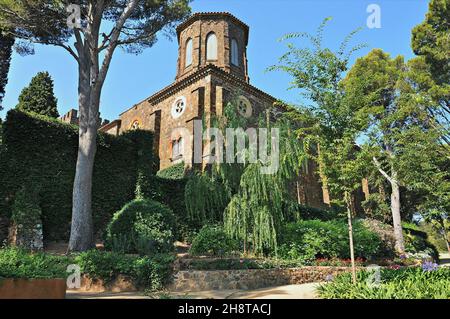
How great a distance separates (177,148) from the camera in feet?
72.8

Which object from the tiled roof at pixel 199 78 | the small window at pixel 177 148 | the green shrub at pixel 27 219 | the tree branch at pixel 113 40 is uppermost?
the tiled roof at pixel 199 78

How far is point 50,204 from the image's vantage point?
13.5 meters

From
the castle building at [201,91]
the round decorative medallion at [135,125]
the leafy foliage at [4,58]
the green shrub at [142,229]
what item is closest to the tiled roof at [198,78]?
the castle building at [201,91]

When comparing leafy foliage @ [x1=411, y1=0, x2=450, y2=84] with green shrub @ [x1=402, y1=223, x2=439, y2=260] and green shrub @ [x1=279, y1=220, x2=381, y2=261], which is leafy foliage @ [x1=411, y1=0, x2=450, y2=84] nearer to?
green shrub @ [x1=402, y1=223, x2=439, y2=260]

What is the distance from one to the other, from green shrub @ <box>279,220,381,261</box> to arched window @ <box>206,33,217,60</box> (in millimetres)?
15002

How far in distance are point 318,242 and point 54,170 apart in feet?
35.4

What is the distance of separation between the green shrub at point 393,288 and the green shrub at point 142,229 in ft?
17.6

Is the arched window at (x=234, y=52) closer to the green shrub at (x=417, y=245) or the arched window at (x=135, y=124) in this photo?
the arched window at (x=135, y=124)

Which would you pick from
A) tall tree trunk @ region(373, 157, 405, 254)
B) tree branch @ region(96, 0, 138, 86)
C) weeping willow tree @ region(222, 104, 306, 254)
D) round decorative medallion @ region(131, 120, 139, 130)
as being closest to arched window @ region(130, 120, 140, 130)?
round decorative medallion @ region(131, 120, 139, 130)

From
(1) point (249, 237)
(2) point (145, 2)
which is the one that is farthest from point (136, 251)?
(2) point (145, 2)

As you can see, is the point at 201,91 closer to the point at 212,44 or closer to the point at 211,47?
the point at 211,47

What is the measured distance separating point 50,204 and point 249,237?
26.3ft

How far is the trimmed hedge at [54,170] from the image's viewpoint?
1308 centimetres

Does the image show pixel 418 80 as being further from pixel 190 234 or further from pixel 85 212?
pixel 85 212
